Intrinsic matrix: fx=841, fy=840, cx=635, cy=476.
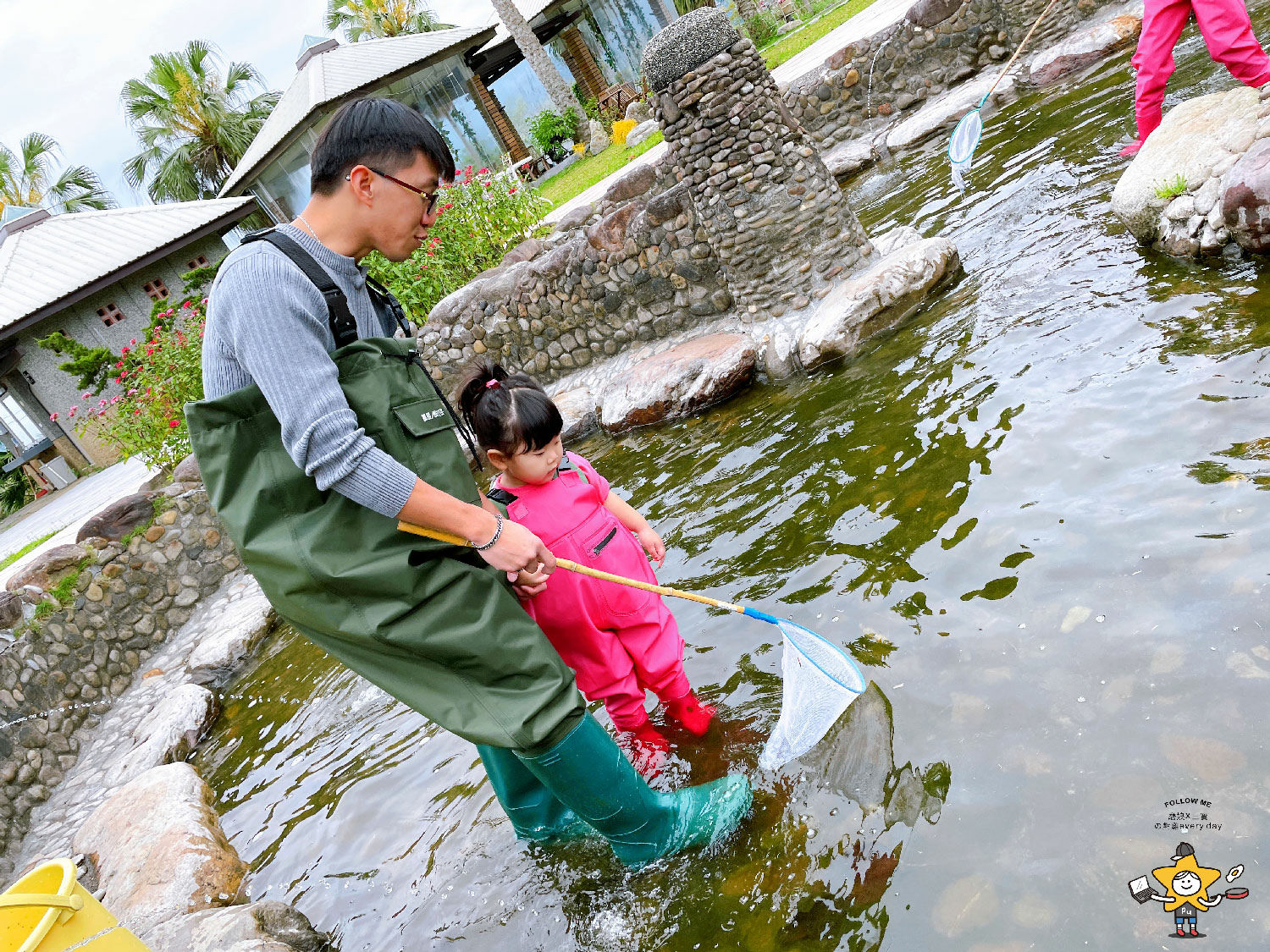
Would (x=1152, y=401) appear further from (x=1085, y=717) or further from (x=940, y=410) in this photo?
(x=1085, y=717)

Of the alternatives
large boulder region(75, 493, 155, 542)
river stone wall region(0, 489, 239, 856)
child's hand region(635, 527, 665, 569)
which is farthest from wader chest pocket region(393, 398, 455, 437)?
large boulder region(75, 493, 155, 542)

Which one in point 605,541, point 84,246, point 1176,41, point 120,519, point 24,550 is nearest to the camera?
point 605,541

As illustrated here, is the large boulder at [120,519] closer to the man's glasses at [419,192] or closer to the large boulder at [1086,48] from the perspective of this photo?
the man's glasses at [419,192]

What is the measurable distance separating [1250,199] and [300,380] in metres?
4.68

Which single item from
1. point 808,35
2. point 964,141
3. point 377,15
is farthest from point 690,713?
point 377,15

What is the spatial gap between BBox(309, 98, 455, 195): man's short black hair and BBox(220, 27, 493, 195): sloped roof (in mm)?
21174

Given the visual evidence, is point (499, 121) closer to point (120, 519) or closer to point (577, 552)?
point (120, 519)

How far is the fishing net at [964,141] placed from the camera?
771 centimetres

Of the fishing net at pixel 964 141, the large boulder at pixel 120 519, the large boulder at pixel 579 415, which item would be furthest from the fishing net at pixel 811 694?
the large boulder at pixel 120 519

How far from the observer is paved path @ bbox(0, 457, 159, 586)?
455 inches

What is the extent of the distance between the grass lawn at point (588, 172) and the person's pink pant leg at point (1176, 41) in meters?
10.9

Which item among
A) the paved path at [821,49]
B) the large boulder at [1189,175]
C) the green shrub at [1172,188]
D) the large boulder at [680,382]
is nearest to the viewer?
the large boulder at [1189,175]

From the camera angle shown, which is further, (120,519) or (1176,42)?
(120,519)

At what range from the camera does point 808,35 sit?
16.5 metres
